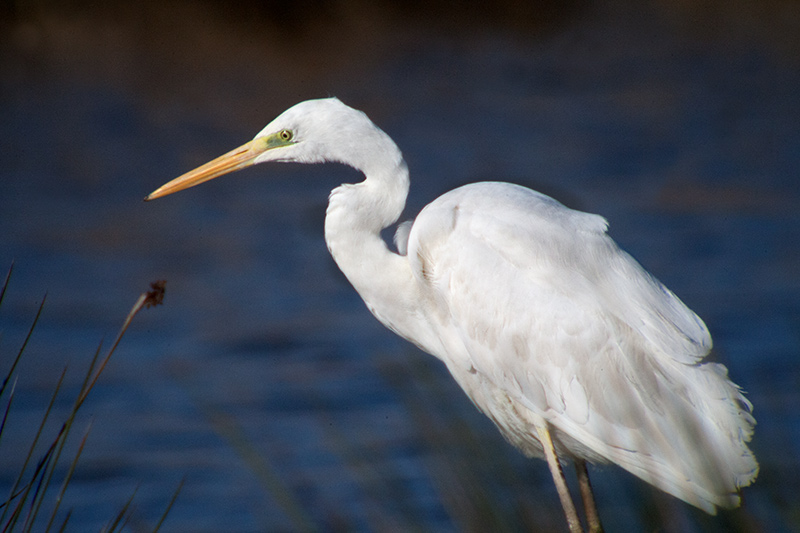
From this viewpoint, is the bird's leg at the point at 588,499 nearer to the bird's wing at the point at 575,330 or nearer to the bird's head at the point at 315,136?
the bird's wing at the point at 575,330

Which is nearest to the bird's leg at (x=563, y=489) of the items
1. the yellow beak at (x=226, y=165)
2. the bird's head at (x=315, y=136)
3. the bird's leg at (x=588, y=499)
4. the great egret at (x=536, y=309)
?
the great egret at (x=536, y=309)

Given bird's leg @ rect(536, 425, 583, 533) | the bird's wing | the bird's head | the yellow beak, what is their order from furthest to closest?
the yellow beak < the bird's head < bird's leg @ rect(536, 425, 583, 533) < the bird's wing

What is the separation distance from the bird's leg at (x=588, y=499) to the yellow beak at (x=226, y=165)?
1231 millimetres

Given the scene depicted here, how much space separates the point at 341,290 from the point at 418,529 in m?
6.42

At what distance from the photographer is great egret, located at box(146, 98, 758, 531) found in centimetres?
214

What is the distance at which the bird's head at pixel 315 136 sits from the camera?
239 centimetres

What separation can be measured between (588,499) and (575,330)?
639 mm

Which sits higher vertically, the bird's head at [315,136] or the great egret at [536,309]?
the bird's head at [315,136]

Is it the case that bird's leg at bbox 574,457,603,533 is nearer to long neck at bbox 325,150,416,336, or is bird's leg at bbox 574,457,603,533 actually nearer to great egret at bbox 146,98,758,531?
great egret at bbox 146,98,758,531

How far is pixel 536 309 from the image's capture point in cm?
225

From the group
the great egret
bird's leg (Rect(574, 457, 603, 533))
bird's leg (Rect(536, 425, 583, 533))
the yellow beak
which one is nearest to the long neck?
the great egret

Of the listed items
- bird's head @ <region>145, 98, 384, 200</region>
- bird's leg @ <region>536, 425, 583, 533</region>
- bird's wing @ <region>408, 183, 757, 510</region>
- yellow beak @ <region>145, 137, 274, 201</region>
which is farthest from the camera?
yellow beak @ <region>145, 137, 274, 201</region>

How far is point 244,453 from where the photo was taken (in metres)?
1.46

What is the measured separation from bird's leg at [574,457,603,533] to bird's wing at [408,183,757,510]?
0.78 ft
